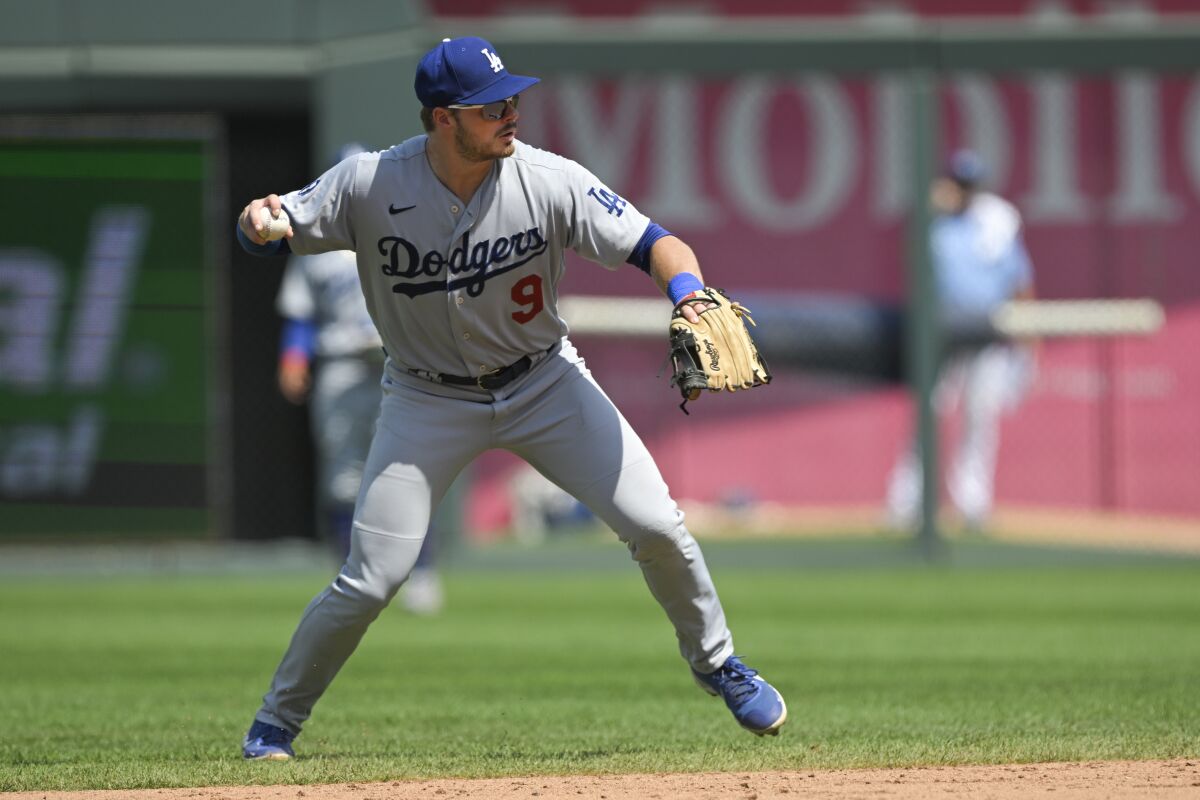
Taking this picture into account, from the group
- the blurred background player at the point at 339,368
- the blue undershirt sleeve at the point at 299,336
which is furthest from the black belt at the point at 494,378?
the blue undershirt sleeve at the point at 299,336

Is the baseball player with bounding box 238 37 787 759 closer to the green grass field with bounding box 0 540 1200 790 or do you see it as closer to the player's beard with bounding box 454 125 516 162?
the player's beard with bounding box 454 125 516 162

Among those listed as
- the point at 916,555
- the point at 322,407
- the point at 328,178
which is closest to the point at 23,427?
the point at 322,407

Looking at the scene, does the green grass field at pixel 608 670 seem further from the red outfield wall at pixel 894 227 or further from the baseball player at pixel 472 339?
the red outfield wall at pixel 894 227

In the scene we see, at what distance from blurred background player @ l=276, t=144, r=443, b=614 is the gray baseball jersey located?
399cm

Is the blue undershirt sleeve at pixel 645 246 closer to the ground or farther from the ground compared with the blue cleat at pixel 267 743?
farther from the ground

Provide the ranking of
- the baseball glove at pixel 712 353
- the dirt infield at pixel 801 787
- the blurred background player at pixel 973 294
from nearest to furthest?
1. the dirt infield at pixel 801 787
2. the baseball glove at pixel 712 353
3. the blurred background player at pixel 973 294

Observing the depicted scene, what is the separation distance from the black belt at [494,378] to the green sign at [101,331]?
6.56 metres

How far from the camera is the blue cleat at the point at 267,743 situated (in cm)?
525

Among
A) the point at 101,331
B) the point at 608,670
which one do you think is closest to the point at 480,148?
the point at 608,670

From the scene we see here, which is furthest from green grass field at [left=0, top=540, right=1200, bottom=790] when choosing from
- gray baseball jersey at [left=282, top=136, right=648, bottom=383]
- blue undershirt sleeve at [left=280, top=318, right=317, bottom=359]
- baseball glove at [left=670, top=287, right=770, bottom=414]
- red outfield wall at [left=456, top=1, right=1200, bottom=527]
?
red outfield wall at [left=456, top=1, right=1200, bottom=527]

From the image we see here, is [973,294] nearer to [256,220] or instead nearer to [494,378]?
[494,378]

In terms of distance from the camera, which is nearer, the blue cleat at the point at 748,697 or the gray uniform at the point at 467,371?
the gray uniform at the point at 467,371

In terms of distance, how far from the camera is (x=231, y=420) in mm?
11594

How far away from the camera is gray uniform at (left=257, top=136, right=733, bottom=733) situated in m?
5.09
